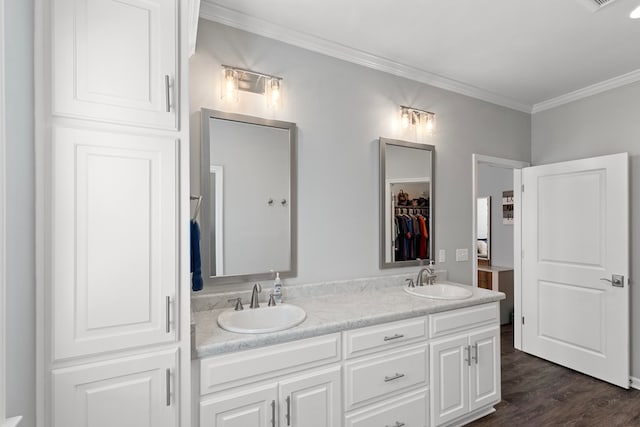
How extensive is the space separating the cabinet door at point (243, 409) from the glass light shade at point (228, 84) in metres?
1.62

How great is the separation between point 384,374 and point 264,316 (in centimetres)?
75

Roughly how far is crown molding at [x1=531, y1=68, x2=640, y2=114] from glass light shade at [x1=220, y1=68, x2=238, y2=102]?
321 centimetres

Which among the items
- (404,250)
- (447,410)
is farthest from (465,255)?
(447,410)

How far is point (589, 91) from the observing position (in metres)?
3.19

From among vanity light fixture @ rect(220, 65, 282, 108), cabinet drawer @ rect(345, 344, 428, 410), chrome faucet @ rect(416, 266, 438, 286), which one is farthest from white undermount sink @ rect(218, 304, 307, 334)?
vanity light fixture @ rect(220, 65, 282, 108)

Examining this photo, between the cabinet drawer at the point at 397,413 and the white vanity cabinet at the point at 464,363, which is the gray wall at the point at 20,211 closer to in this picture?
the cabinet drawer at the point at 397,413

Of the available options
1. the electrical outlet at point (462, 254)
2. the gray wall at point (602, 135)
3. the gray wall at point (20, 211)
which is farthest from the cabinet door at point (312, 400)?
the gray wall at point (602, 135)

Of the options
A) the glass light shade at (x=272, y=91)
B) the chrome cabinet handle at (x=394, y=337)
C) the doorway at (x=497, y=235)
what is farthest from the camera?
the doorway at (x=497, y=235)

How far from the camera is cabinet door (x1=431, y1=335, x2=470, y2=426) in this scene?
6.96 ft

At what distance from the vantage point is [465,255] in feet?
10.2

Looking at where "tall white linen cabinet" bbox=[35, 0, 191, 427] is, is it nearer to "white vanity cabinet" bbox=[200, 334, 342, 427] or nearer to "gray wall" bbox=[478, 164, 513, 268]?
"white vanity cabinet" bbox=[200, 334, 342, 427]

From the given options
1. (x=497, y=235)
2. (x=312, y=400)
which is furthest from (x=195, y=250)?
(x=497, y=235)

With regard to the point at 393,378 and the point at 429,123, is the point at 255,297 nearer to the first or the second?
the point at 393,378

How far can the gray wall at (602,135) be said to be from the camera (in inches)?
112
